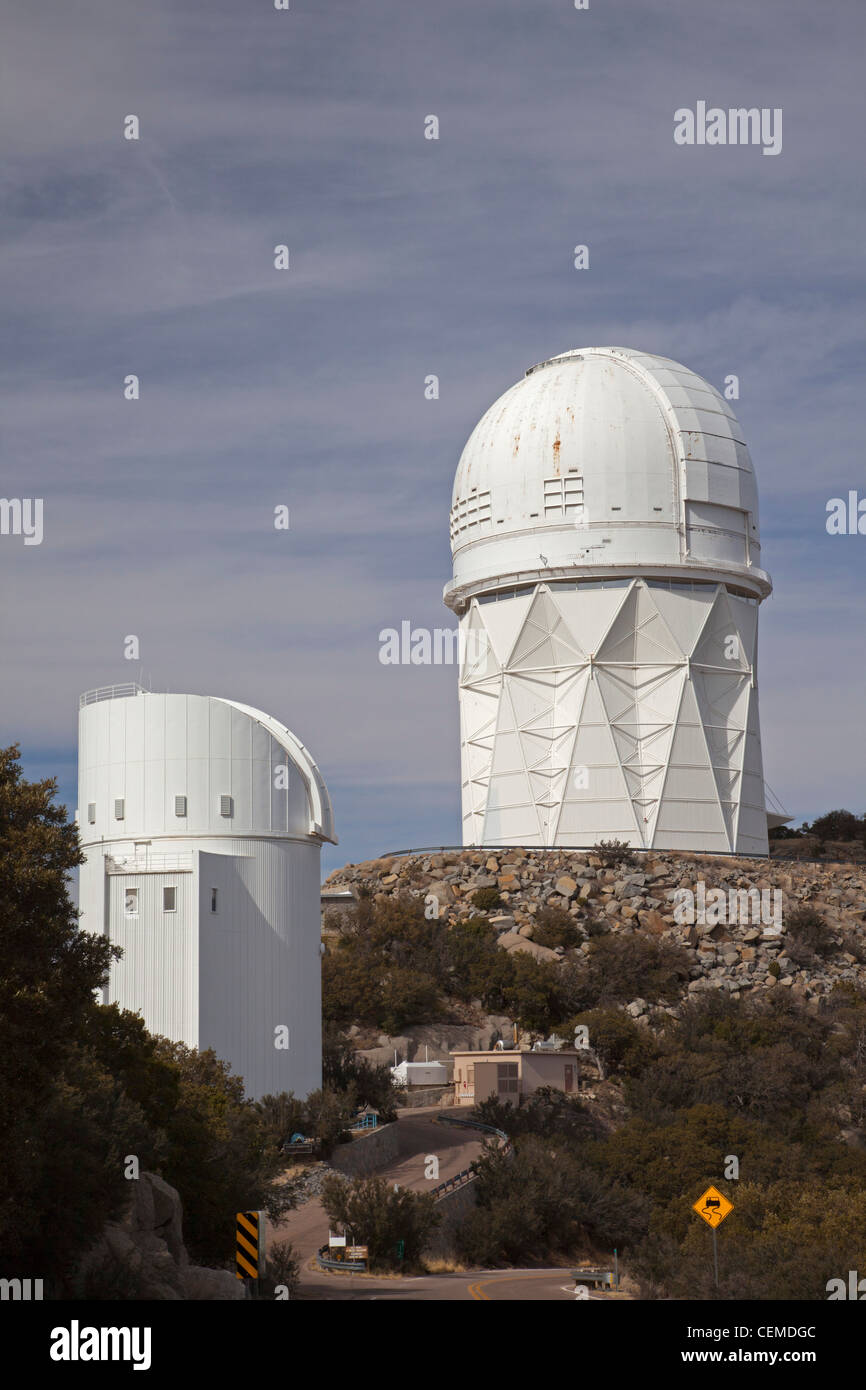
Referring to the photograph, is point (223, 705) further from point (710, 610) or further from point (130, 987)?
point (710, 610)

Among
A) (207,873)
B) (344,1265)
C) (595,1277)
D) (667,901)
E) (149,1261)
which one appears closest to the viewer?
(149,1261)

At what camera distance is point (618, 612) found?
2183 inches

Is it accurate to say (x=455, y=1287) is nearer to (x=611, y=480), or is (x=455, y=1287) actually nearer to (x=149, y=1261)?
(x=149, y=1261)

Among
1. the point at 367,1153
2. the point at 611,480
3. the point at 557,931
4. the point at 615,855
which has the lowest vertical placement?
the point at 367,1153

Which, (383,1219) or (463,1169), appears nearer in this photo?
(383,1219)

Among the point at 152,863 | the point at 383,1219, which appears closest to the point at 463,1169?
the point at 383,1219

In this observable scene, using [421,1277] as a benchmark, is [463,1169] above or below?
above

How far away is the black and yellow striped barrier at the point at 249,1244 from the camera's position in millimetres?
20016

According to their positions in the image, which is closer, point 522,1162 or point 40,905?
point 40,905

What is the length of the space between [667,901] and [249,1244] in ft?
111

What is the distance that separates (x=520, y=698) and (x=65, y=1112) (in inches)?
1513
